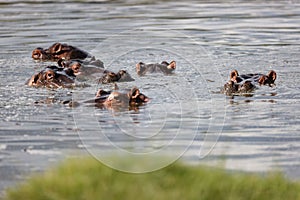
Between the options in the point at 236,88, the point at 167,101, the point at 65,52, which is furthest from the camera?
the point at 65,52

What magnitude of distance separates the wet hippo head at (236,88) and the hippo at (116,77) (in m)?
2.02

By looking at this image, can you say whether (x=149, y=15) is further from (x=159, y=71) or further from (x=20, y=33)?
(x=159, y=71)

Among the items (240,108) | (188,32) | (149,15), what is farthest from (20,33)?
(240,108)

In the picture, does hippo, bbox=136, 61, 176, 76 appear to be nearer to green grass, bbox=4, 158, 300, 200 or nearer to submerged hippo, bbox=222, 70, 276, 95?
submerged hippo, bbox=222, 70, 276, 95

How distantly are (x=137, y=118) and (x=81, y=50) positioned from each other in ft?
23.3

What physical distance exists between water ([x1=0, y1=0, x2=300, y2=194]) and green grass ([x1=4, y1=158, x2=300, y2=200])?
0.66 feet

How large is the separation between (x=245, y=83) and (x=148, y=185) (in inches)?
296

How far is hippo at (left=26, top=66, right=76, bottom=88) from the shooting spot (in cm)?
1506

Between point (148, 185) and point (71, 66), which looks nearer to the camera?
point (148, 185)

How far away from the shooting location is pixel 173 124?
11.7m

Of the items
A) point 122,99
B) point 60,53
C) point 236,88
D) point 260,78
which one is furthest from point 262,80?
point 60,53

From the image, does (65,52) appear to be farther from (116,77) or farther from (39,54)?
(116,77)

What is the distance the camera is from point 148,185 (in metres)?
7.20

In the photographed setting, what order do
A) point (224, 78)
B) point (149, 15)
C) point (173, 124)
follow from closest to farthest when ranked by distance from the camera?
point (173, 124)
point (224, 78)
point (149, 15)
